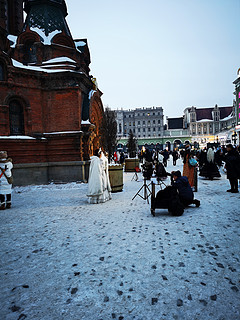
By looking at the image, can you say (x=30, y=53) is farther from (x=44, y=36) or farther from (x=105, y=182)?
(x=105, y=182)

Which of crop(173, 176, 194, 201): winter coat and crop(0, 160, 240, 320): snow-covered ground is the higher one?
crop(173, 176, 194, 201): winter coat

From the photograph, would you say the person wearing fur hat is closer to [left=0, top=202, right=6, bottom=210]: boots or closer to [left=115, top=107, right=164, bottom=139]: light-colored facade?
[left=0, top=202, right=6, bottom=210]: boots

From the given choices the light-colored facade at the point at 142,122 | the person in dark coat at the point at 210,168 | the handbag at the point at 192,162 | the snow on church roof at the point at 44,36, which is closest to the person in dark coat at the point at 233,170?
the handbag at the point at 192,162

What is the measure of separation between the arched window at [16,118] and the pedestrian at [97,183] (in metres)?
7.68

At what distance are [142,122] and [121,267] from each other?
323ft

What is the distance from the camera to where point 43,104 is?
49.4 feet

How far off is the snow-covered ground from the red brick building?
27.7ft

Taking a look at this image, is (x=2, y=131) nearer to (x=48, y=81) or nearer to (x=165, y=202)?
(x=48, y=81)

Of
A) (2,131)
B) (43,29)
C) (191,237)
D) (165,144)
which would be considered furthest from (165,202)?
(165,144)

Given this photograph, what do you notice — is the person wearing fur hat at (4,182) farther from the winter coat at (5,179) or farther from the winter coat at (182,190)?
the winter coat at (182,190)

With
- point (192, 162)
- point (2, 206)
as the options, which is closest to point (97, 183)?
point (2, 206)

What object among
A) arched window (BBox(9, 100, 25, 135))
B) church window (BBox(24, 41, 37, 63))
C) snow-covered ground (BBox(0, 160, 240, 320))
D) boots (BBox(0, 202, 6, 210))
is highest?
church window (BBox(24, 41, 37, 63))

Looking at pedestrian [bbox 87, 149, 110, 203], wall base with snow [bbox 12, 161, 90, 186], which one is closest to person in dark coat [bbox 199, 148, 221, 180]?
wall base with snow [bbox 12, 161, 90, 186]

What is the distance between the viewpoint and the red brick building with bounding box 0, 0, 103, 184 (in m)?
13.9
